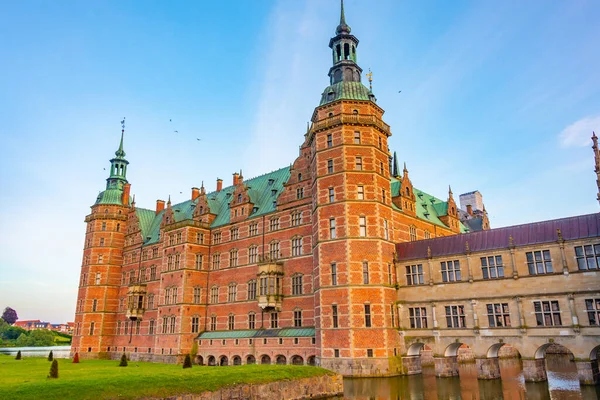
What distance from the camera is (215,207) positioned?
63875 millimetres

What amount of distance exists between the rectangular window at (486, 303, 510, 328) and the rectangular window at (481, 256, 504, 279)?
234 cm

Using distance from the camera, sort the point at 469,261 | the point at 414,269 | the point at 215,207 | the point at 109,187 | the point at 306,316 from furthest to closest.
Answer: the point at 109,187, the point at 215,207, the point at 306,316, the point at 414,269, the point at 469,261

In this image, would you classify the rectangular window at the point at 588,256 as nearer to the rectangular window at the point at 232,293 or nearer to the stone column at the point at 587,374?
the stone column at the point at 587,374

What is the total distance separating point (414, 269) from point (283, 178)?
863 inches

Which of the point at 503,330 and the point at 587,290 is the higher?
the point at 587,290

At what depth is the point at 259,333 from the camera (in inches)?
1941

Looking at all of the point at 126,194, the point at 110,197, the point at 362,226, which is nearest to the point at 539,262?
the point at 362,226

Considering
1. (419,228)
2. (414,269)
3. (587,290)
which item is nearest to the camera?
(587,290)

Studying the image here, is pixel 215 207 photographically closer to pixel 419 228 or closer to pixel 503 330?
pixel 419 228

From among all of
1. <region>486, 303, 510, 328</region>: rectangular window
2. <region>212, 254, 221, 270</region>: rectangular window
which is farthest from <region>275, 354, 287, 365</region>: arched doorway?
<region>486, 303, 510, 328</region>: rectangular window

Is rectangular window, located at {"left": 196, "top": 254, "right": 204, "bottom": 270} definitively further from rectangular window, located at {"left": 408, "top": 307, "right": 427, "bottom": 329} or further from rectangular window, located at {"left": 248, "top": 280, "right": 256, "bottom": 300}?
rectangular window, located at {"left": 408, "top": 307, "right": 427, "bottom": 329}

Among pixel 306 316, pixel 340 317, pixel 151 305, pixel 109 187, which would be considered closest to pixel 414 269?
pixel 340 317

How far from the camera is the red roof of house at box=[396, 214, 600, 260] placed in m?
33.9

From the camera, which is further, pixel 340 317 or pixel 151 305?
pixel 151 305
